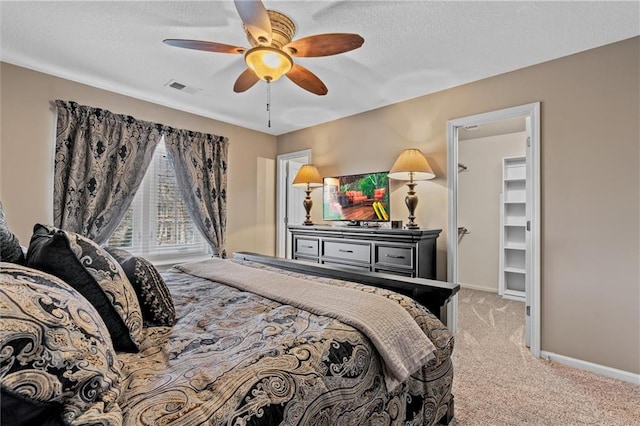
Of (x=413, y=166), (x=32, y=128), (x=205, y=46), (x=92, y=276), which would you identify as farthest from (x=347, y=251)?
(x=32, y=128)

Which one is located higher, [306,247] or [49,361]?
[49,361]

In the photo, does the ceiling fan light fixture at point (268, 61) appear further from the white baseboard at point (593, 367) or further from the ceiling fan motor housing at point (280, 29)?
the white baseboard at point (593, 367)

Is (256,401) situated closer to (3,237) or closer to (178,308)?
(178,308)

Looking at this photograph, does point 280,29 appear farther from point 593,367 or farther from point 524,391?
point 593,367

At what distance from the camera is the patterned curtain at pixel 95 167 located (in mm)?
2885

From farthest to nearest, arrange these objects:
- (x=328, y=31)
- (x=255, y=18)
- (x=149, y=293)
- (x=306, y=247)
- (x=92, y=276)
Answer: (x=306, y=247), (x=328, y=31), (x=255, y=18), (x=149, y=293), (x=92, y=276)

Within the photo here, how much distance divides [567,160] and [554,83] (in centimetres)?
67

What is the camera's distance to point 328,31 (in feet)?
7.29

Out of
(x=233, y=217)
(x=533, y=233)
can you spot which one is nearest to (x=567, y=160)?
(x=533, y=233)

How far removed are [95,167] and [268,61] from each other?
7.34ft

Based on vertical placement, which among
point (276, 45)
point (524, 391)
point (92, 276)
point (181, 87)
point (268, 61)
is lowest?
point (524, 391)

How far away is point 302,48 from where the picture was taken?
6.43 ft

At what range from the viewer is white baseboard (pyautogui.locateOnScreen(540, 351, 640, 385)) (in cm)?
223

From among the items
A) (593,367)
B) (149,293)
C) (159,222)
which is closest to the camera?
(149,293)
